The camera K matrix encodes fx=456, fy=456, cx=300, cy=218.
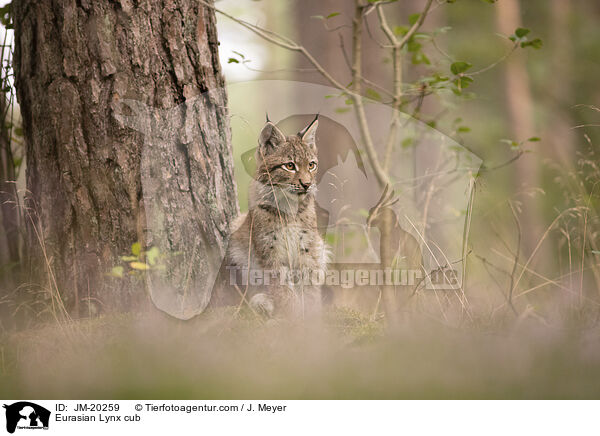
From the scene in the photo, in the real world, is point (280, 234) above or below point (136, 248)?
above

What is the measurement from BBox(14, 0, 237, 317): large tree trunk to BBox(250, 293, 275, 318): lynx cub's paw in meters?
0.43

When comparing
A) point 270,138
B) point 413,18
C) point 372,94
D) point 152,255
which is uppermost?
point 413,18

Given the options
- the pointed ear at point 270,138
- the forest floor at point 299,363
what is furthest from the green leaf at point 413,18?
the forest floor at point 299,363

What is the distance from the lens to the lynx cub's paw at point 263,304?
3266 mm

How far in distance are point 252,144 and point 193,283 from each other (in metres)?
1.17

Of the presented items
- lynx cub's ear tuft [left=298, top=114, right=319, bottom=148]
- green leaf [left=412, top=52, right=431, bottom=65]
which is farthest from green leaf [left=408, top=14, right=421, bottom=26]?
lynx cub's ear tuft [left=298, top=114, right=319, bottom=148]

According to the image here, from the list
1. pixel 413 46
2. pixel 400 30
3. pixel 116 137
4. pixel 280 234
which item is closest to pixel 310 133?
pixel 280 234

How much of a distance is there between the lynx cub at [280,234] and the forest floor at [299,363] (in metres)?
0.45

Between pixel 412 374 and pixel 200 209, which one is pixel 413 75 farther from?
pixel 412 374

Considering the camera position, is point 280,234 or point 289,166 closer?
point 289,166

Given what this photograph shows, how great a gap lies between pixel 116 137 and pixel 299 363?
216cm
